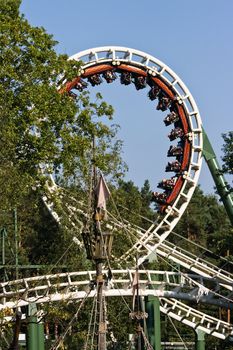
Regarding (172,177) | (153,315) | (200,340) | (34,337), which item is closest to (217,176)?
(172,177)

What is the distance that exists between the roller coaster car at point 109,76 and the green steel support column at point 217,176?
436 centimetres

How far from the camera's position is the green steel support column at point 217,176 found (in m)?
45.0

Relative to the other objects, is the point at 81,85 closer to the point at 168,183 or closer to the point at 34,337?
the point at 168,183

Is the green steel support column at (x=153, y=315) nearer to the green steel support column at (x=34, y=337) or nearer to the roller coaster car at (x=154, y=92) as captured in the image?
the green steel support column at (x=34, y=337)

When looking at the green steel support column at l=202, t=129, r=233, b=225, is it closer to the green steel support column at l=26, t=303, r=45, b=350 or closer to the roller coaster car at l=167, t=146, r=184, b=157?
the roller coaster car at l=167, t=146, r=184, b=157

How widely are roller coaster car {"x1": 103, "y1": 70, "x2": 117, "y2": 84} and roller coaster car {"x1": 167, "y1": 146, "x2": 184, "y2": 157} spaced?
11.9 ft

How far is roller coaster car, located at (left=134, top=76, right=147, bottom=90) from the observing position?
4544 centimetres

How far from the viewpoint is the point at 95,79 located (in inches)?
1763

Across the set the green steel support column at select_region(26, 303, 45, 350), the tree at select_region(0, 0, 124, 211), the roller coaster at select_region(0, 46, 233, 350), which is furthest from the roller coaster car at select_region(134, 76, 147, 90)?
the green steel support column at select_region(26, 303, 45, 350)

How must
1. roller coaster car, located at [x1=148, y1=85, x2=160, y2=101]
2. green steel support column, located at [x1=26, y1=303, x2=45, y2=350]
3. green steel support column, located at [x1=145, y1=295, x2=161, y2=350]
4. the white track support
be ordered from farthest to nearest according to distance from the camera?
roller coaster car, located at [x1=148, y1=85, x2=160, y2=101], green steel support column, located at [x1=145, y1=295, x2=161, y2=350], the white track support, green steel support column, located at [x1=26, y1=303, x2=45, y2=350]

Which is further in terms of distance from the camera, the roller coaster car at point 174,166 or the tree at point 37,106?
the roller coaster car at point 174,166

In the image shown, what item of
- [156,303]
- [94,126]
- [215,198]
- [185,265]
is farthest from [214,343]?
[215,198]

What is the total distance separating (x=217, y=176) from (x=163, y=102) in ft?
12.2

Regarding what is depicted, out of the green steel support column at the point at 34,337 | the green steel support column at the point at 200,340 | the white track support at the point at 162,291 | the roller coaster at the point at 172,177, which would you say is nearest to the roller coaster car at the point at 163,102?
the roller coaster at the point at 172,177
